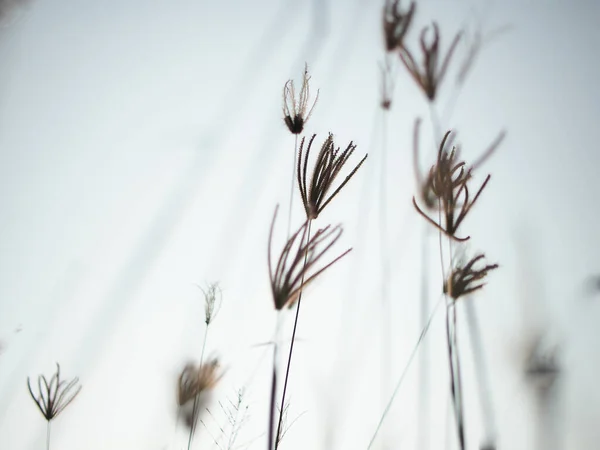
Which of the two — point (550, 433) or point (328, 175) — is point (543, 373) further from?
point (328, 175)

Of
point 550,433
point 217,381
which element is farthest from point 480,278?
point 217,381

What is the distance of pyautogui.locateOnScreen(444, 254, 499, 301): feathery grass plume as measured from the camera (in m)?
1.18

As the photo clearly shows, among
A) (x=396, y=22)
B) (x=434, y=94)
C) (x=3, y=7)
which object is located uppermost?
(x=396, y=22)

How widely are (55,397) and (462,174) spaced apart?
199cm

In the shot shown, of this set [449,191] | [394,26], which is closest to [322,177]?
[449,191]

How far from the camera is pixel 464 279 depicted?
1.20 meters

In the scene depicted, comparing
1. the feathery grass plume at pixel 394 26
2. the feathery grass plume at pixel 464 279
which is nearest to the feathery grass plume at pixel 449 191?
the feathery grass plume at pixel 464 279

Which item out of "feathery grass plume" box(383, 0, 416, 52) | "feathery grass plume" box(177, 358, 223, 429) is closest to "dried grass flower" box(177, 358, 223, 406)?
"feathery grass plume" box(177, 358, 223, 429)

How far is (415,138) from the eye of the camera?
5.80 ft

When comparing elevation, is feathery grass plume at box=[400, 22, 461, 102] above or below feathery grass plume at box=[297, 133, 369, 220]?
above

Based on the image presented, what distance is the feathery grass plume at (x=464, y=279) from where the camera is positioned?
118cm

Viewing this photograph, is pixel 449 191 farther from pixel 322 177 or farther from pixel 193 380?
pixel 193 380

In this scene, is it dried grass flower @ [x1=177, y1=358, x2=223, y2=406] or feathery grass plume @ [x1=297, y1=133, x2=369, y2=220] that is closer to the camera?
feathery grass plume @ [x1=297, y1=133, x2=369, y2=220]

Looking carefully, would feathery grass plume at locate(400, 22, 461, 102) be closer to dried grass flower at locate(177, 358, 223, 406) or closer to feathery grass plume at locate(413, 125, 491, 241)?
feathery grass plume at locate(413, 125, 491, 241)
